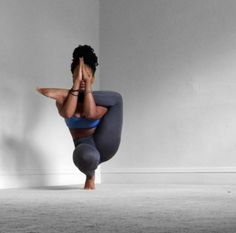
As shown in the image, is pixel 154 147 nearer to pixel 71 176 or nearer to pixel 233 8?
pixel 71 176

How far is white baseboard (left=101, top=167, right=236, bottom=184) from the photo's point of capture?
3.09 m

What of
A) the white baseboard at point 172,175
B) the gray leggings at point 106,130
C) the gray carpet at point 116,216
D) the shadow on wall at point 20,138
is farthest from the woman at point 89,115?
the white baseboard at point 172,175

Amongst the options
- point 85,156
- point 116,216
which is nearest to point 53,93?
point 85,156

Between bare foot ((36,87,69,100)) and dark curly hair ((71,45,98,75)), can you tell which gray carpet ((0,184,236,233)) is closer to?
bare foot ((36,87,69,100))

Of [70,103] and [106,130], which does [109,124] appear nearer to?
[106,130]

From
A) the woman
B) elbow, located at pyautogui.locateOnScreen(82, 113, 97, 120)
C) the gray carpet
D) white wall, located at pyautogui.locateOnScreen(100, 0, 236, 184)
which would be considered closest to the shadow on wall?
the woman

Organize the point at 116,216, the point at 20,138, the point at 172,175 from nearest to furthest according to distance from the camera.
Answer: the point at 116,216 → the point at 20,138 → the point at 172,175

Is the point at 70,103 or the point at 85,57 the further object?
the point at 85,57

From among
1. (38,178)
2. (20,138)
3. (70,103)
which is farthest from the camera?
(38,178)

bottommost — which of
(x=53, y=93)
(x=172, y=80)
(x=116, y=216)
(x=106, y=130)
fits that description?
(x=116, y=216)

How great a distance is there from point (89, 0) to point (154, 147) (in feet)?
3.69

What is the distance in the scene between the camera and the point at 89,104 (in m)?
2.36

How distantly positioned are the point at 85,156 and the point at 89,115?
8.0 inches

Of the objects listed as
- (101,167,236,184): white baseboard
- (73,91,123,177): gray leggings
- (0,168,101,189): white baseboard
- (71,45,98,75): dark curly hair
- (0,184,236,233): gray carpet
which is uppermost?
(71,45,98,75): dark curly hair
